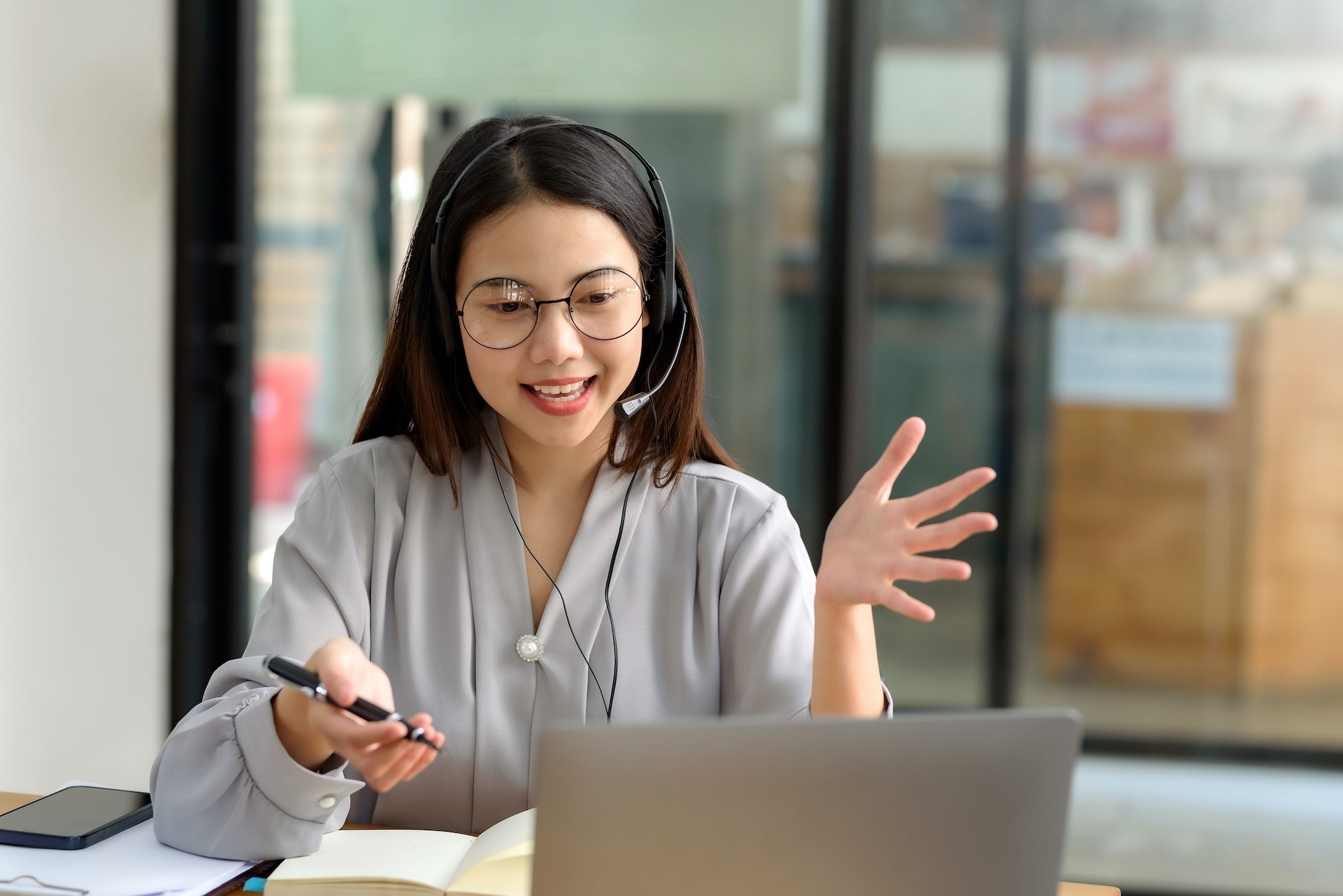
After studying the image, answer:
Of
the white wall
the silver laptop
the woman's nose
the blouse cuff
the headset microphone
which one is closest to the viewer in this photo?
the silver laptop

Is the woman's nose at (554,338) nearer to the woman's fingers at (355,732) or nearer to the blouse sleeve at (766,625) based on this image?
the blouse sleeve at (766,625)

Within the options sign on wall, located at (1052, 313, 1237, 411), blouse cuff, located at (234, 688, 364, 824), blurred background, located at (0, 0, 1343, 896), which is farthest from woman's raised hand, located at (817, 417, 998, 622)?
sign on wall, located at (1052, 313, 1237, 411)

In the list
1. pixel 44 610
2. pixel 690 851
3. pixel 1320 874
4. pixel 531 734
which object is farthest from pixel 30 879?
pixel 1320 874

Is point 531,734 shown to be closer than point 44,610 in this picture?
Yes

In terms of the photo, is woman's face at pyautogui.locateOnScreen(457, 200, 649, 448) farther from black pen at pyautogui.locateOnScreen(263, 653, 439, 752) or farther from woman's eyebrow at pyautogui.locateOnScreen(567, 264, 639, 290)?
black pen at pyautogui.locateOnScreen(263, 653, 439, 752)

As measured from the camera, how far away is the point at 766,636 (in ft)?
4.37

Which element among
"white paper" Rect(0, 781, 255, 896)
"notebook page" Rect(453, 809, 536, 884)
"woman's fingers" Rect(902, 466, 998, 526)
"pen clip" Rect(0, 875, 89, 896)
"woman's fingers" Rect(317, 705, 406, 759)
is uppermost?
"woman's fingers" Rect(902, 466, 998, 526)

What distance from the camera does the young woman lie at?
1277 millimetres

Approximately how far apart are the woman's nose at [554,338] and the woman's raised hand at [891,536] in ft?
1.11

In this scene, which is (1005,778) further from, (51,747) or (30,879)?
(51,747)

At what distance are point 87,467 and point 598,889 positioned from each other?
2257 millimetres

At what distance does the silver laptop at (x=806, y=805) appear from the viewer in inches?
29.1

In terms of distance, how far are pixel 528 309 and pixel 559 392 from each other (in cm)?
10

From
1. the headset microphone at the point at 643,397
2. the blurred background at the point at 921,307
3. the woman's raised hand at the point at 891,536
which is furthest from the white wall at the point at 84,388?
the woman's raised hand at the point at 891,536
